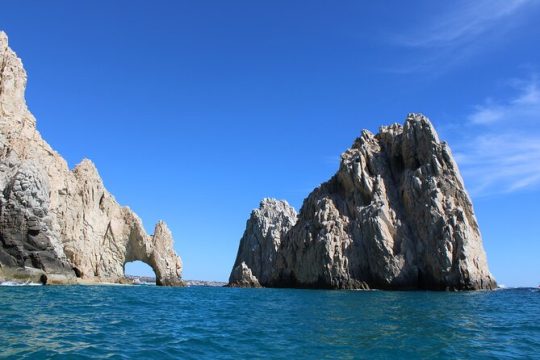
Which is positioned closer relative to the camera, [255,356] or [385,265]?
[255,356]

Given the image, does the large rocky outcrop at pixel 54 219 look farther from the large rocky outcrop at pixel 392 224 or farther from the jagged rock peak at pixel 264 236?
the jagged rock peak at pixel 264 236

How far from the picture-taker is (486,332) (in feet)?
69.7

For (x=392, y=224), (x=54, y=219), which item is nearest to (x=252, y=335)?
(x=54, y=219)

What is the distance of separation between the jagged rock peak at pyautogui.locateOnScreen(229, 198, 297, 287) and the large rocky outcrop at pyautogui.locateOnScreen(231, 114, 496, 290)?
3224cm

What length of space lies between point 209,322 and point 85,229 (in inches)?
2576

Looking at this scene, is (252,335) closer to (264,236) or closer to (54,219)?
(54,219)

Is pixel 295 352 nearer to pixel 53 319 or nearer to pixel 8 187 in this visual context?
pixel 53 319

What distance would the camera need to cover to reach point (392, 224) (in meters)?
81.5

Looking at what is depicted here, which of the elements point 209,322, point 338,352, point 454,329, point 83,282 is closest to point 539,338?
point 454,329

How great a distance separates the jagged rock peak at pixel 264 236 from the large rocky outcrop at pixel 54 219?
119 ft

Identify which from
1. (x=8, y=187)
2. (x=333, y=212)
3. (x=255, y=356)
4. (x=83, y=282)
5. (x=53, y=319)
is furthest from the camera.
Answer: (x=333, y=212)

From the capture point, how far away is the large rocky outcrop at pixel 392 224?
7262 centimetres

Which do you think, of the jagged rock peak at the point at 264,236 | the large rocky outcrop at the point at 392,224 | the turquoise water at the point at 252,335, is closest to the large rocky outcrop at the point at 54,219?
the turquoise water at the point at 252,335

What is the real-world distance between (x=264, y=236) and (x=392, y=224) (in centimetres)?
6302
